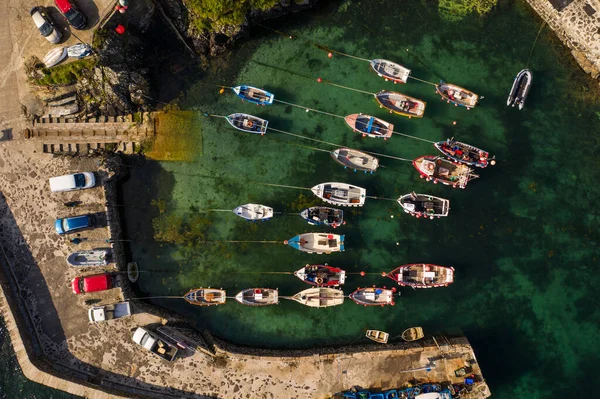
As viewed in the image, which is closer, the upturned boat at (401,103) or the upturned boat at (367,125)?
the upturned boat at (367,125)

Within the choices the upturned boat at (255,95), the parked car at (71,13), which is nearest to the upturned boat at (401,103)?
the upturned boat at (255,95)

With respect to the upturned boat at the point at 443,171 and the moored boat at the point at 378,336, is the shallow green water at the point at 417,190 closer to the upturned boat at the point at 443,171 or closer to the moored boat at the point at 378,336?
the moored boat at the point at 378,336

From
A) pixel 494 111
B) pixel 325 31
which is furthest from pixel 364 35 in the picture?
pixel 494 111

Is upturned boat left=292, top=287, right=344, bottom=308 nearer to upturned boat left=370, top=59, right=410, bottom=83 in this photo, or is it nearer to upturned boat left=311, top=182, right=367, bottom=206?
upturned boat left=311, top=182, right=367, bottom=206

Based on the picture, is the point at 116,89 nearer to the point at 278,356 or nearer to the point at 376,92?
the point at 376,92

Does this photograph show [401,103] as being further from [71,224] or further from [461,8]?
[71,224]

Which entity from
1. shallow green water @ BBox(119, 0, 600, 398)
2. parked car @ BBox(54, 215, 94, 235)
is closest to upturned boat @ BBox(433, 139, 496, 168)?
shallow green water @ BBox(119, 0, 600, 398)

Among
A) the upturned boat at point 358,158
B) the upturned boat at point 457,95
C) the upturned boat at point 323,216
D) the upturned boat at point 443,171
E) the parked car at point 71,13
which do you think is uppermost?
the upturned boat at point 457,95
